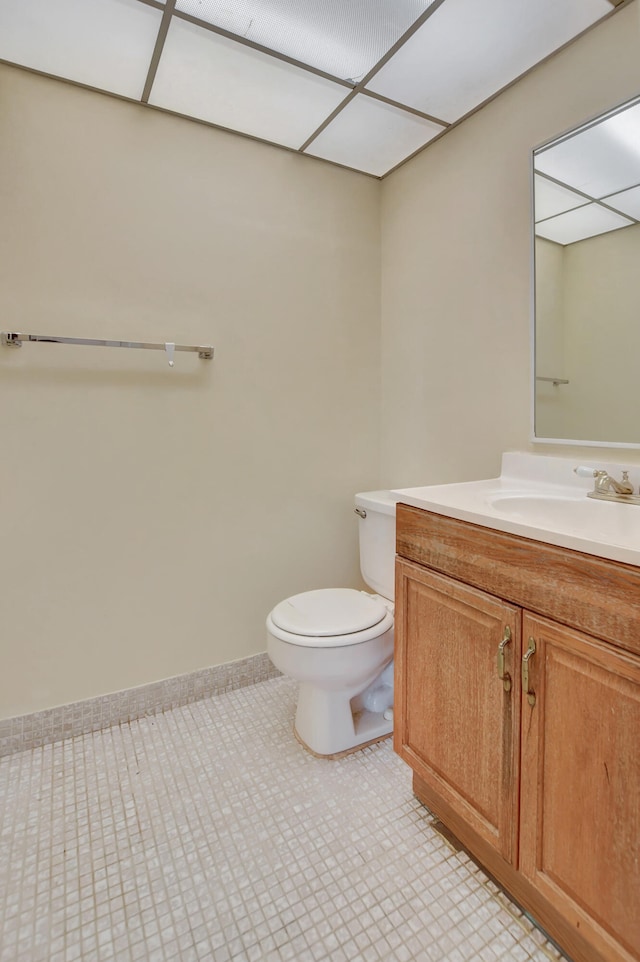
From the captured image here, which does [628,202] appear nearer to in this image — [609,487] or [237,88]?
[609,487]

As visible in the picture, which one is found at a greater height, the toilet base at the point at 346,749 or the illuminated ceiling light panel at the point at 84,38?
the illuminated ceiling light panel at the point at 84,38

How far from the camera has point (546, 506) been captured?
4.21 feet

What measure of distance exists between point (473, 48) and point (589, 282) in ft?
2.38

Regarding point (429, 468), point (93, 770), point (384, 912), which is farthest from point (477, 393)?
point (93, 770)

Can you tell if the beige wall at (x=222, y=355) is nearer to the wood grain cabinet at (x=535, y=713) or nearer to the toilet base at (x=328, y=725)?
the toilet base at (x=328, y=725)

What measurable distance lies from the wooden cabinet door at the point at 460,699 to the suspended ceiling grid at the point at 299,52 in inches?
56.2

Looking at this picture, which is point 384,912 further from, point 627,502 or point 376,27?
point 376,27

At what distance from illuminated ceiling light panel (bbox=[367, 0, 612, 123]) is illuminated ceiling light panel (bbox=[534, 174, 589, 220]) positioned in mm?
320

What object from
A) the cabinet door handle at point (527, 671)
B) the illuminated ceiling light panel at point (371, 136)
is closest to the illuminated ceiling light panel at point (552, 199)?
the illuminated ceiling light panel at point (371, 136)

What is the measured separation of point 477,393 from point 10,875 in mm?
1878

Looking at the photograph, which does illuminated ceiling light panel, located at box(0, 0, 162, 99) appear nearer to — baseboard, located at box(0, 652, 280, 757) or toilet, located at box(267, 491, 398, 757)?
toilet, located at box(267, 491, 398, 757)

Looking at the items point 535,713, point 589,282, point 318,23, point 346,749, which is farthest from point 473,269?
point 346,749

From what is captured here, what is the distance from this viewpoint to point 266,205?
1.86 meters

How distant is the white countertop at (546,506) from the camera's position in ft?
2.82
